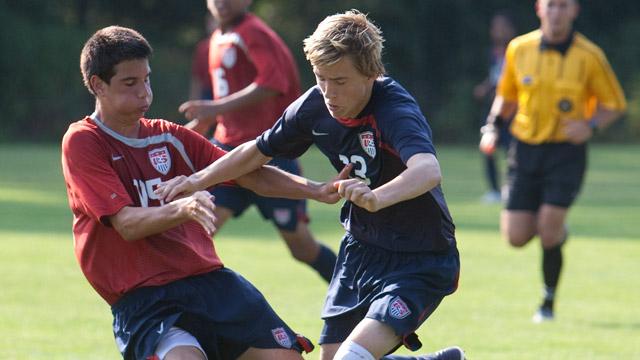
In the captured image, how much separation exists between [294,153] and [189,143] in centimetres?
45

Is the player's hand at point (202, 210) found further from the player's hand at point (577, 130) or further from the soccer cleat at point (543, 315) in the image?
the player's hand at point (577, 130)

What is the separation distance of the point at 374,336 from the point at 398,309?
14cm

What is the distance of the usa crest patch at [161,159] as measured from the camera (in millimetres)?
5117

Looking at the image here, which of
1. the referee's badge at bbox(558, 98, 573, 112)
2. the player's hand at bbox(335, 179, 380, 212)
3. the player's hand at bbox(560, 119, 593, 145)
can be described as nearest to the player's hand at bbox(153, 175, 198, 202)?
the player's hand at bbox(335, 179, 380, 212)

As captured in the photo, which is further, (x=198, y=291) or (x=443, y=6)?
(x=443, y=6)

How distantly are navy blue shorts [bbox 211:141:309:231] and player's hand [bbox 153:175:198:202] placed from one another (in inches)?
117

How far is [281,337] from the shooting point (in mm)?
5098

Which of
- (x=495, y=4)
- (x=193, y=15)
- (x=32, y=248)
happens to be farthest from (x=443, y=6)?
(x=32, y=248)

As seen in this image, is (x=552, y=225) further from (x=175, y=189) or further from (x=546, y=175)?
(x=175, y=189)

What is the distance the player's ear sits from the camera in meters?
5.02

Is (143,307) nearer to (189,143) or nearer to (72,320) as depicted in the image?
(189,143)

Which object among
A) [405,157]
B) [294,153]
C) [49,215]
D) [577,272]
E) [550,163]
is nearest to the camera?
[405,157]

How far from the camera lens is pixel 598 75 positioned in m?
8.71

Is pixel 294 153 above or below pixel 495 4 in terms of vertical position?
above
